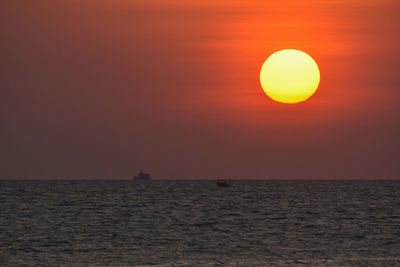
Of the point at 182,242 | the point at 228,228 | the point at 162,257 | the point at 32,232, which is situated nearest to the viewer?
the point at 162,257

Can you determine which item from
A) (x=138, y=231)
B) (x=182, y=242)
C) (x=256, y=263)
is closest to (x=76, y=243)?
(x=182, y=242)

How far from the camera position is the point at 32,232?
8231 centimetres

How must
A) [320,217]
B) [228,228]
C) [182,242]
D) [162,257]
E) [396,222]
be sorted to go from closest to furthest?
[162,257]
[182,242]
[228,228]
[396,222]
[320,217]

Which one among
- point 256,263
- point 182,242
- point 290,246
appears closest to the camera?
point 256,263

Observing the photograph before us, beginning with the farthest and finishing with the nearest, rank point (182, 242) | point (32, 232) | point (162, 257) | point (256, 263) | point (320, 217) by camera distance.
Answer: point (320, 217) < point (32, 232) < point (182, 242) < point (162, 257) < point (256, 263)

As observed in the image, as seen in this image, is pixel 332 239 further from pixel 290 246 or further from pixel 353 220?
pixel 353 220

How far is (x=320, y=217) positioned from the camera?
Answer: 4316 inches

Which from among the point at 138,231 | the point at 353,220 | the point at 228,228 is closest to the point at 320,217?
the point at 353,220

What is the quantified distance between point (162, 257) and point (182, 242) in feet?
42.1

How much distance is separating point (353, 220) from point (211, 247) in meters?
43.0

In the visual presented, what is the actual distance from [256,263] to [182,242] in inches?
694

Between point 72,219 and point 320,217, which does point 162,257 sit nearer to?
point 72,219

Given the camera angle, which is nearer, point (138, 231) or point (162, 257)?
point (162, 257)

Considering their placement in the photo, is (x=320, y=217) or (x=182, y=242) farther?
(x=320, y=217)
